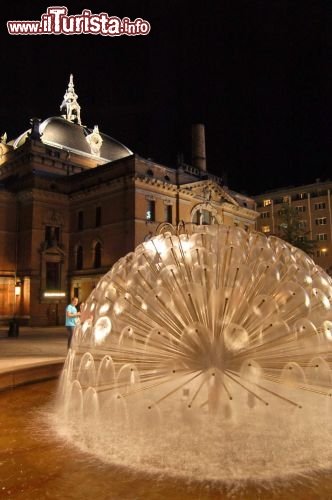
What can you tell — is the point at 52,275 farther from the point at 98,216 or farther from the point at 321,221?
the point at 321,221

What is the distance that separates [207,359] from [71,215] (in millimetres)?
37923

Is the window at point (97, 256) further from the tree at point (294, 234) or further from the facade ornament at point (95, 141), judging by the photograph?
the tree at point (294, 234)

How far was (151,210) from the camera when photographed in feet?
128

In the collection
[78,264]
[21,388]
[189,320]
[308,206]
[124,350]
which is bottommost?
[21,388]

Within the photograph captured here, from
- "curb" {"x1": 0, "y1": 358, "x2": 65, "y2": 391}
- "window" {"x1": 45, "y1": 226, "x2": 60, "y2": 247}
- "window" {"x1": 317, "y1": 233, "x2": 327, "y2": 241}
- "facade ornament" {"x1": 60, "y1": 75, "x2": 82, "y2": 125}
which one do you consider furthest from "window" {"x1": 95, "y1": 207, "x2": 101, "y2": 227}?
"window" {"x1": 317, "y1": 233, "x2": 327, "y2": 241}

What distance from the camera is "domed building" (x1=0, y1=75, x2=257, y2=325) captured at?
37.7m

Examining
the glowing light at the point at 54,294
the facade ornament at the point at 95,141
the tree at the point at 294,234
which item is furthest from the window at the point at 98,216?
the tree at the point at 294,234

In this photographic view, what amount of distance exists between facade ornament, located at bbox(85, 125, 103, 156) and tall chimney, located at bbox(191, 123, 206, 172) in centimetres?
1198

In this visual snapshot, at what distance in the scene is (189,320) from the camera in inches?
278

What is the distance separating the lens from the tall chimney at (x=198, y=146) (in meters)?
49.0

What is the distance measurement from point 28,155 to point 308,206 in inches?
1812

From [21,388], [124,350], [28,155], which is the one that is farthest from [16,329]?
[28,155]

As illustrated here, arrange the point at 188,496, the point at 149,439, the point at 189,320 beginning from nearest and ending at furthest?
1. the point at 188,496
2. the point at 149,439
3. the point at 189,320

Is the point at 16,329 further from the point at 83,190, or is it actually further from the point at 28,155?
the point at 28,155
